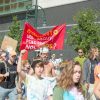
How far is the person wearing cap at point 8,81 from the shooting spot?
10805mm

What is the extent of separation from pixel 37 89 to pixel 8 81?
3.59 m

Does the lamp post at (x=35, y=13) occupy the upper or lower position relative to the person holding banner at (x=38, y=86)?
upper

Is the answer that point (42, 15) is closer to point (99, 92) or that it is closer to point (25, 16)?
point (25, 16)

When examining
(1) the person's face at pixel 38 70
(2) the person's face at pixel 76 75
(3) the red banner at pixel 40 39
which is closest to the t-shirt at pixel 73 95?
(2) the person's face at pixel 76 75

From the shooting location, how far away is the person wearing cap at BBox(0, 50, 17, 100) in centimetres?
1080

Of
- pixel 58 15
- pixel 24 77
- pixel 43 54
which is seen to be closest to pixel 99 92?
pixel 24 77

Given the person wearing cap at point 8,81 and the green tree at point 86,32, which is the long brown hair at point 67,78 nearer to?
the person wearing cap at point 8,81

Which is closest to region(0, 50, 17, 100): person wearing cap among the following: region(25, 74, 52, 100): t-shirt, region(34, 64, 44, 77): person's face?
region(25, 74, 52, 100): t-shirt

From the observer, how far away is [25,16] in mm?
46844

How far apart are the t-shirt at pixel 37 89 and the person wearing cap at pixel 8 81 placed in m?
3.24

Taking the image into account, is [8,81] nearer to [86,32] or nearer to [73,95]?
[73,95]

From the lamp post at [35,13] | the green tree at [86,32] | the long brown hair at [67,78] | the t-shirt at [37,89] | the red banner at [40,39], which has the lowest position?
the t-shirt at [37,89]

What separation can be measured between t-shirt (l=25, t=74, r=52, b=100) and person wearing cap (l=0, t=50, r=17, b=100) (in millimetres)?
3240

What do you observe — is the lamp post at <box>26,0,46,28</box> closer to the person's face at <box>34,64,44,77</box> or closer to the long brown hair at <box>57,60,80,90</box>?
the person's face at <box>34,64,44,77</box>
